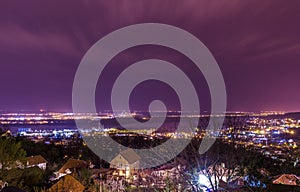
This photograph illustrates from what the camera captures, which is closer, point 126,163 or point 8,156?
point 8,156

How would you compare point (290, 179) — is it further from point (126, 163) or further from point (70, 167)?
point (126, 163)

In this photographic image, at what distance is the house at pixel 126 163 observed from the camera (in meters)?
19.7

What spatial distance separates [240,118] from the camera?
6.04m

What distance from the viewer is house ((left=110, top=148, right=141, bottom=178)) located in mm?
19652

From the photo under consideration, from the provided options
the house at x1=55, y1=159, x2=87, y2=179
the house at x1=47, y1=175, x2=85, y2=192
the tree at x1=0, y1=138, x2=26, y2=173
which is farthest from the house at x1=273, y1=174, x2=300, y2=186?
the house at x1=55, y1=159, x2=87, y2=179

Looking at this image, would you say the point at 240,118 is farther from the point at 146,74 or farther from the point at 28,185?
the point at 28,185

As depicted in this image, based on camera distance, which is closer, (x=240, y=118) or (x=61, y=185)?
(x=240, y=118)

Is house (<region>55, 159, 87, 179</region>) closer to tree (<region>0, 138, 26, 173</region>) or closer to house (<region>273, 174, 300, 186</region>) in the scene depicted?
tree (<region>0, 138, 26, 173</region>)

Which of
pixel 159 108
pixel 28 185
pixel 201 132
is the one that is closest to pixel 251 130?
pixel 201 132

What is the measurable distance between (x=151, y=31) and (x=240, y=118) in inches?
230

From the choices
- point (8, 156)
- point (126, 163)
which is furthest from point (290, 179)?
point (126, 163)

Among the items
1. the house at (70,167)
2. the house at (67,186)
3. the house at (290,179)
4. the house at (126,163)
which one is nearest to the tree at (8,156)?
the house at (67,186)

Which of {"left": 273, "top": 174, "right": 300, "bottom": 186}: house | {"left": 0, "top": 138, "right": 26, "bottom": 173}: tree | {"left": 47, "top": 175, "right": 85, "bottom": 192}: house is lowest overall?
{"left": 273, "top": 174, "right": 300, "bottom": 186}: house

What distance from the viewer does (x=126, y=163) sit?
2097 cm
